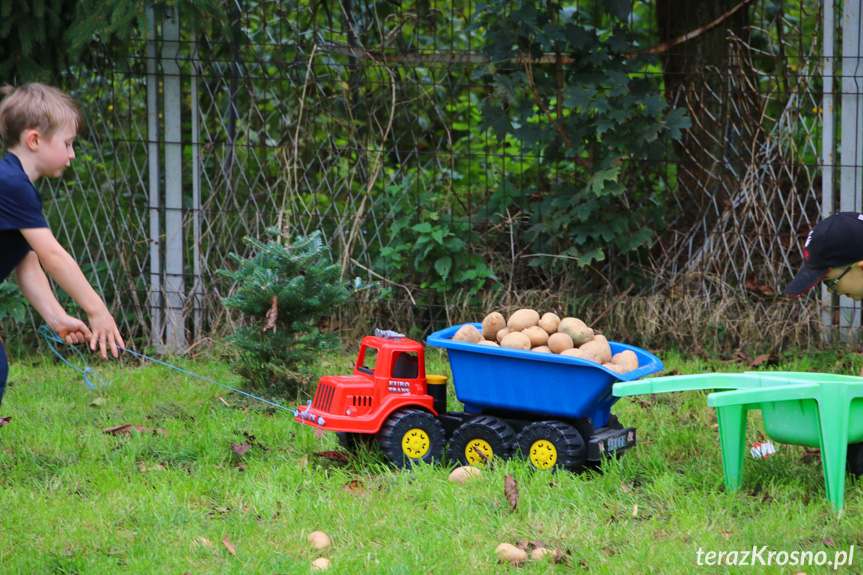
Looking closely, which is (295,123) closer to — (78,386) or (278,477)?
(78,386)

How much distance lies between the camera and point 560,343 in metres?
3.47

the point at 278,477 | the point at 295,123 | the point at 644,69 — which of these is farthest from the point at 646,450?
the point at 295,123

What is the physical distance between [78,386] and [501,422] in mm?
2850

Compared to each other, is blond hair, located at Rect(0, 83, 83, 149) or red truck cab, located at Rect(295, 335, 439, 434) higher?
blond hair, located at Rect(0, 83, 83, 149)

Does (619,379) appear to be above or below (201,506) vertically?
above

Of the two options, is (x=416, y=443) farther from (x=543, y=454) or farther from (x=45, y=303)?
(x=45, y=303)

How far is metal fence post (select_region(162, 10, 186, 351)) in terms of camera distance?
19.0 feet

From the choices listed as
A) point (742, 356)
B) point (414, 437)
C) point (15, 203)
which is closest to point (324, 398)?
point (414, 437)

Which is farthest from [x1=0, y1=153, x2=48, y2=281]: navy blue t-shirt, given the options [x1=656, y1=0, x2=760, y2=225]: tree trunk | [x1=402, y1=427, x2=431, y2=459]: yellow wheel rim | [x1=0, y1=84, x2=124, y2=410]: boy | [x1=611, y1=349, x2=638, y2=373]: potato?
[x1=656, y1=0, x2=760, y2=225]: tree trunk

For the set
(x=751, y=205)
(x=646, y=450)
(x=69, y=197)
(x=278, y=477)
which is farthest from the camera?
(x=69, y=197)

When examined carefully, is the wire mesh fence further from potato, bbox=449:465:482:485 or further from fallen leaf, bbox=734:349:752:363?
potato, bbox=449:465:482:485

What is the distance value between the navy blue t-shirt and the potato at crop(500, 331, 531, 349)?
1838 mm

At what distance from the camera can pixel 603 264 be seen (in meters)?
5.94

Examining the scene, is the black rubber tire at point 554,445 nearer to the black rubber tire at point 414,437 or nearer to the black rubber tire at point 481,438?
the black rubber tire at point 481,438
